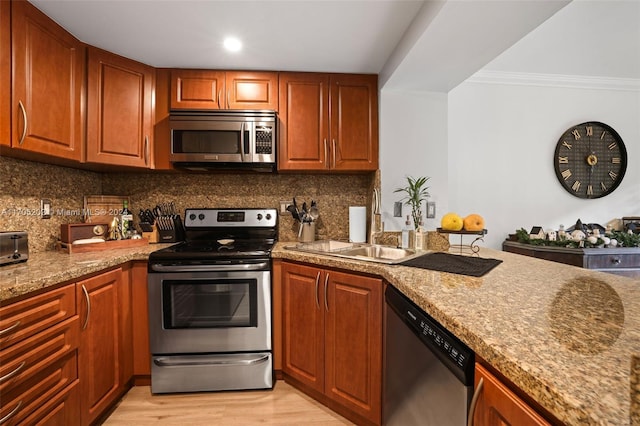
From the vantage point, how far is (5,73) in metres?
1.35

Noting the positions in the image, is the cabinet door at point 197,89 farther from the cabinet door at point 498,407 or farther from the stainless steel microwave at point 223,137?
the cabinet door at point 498,407

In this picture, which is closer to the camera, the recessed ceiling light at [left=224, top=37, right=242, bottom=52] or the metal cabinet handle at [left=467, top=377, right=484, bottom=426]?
the metal cabinet handle at [left=467, top=377, right=484, bottom=426]

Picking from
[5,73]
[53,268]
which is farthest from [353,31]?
[53,268]

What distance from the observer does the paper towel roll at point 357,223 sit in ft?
7.43

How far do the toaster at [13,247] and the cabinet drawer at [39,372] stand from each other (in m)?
0.47

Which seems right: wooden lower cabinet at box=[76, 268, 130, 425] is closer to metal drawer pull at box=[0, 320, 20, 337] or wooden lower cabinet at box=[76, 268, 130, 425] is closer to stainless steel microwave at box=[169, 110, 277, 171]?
metal drawer pull at box=[0, 320, 20, 337]

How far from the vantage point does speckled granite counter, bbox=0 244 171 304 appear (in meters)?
1.10

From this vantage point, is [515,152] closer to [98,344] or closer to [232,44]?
[232,44]

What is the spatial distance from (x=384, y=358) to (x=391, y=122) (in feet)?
5.37

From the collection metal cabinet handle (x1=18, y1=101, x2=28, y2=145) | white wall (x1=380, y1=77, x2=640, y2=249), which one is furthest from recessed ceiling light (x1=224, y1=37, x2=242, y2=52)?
white wall (x1=380, y1=77, x2=640, y2=249)

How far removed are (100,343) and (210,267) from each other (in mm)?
657

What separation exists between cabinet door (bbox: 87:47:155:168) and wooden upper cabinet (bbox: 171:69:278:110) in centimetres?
21

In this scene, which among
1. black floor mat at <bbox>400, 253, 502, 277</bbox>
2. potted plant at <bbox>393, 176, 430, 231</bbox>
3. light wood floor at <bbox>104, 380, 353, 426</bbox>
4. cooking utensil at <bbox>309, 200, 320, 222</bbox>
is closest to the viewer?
black floor mat at <bbox>400, 253, 502, 277</bbox>

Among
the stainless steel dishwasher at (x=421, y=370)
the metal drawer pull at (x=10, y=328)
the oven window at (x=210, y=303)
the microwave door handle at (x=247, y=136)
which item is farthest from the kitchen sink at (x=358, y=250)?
the metal drawer pull at (x=10, y=328)
